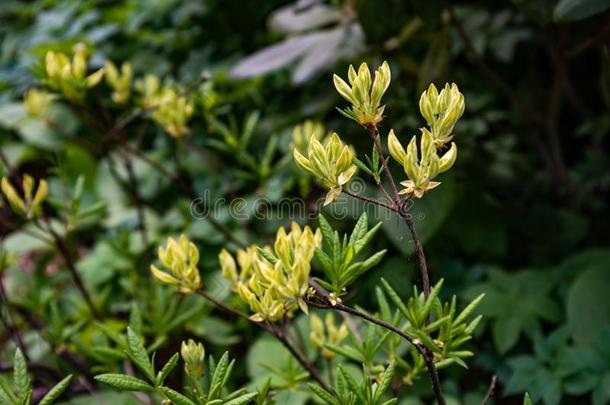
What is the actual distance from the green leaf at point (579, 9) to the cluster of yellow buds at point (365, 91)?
1.65ft

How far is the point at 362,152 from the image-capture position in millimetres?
1444

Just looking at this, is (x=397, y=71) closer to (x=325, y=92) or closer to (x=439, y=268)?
(x=325, y=92)

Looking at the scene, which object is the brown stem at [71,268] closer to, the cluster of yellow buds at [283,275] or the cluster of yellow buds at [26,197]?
the cluster of yellow buds at [26,197]

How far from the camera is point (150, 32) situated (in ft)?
6.80

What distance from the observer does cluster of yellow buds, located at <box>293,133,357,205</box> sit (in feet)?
1.89

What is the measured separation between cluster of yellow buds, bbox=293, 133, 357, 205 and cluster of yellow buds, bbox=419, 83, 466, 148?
0.08m

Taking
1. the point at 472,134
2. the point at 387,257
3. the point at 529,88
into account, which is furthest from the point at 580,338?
the point at 529,88

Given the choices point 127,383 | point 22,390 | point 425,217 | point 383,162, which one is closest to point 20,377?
point 22,390

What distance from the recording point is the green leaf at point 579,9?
3.03 feet

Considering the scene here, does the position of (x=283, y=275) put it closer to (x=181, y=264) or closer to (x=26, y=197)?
(x=181, y=264)

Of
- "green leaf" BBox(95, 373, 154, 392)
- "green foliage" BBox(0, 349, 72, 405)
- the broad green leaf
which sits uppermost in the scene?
"green leaf" BBox(95, 373, 154, 392)

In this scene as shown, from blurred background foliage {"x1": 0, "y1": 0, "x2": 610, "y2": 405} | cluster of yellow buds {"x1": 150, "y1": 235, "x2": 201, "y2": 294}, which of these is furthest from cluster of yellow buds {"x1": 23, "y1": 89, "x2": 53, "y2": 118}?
cluster of yellow buds {"x1": 150, "y1": 235, "x2": 201, "y2": 294}

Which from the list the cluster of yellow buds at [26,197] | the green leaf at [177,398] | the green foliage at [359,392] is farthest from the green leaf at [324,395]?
the cluster of yellow buds at [26,197]

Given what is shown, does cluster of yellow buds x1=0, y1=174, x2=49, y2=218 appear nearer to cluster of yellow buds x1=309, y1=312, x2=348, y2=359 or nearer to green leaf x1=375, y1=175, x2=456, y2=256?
cluster of yellow buds x1=309, y1=312, x2=348, y2=359
